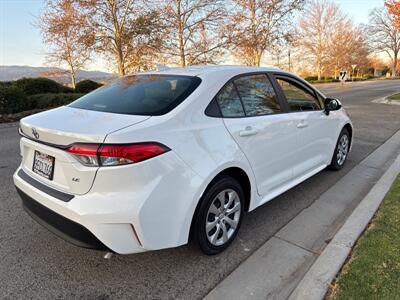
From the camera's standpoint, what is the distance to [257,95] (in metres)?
3.05

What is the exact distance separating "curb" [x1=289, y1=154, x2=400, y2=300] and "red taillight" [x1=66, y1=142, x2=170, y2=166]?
1462 mm

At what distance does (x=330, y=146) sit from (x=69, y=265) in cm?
359

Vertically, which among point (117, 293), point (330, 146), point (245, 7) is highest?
point (245, 7)

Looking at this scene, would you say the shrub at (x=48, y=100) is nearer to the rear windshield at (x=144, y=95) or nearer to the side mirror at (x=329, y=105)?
the rear windshield at (x=144, y=95)

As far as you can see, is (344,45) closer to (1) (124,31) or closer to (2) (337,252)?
(1) (124,31)

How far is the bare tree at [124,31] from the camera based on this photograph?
1389cm

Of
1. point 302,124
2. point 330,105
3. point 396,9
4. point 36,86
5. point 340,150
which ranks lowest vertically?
point 340,150

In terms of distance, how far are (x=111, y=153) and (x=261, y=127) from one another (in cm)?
149

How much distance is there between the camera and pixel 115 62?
53.7 feet

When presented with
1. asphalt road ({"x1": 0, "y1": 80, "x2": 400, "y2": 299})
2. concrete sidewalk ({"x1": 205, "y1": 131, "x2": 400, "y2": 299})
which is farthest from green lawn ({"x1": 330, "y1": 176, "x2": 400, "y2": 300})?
asphalt road ({"x1": 0, "y1": 80, "x2": 400, "y2": 299})

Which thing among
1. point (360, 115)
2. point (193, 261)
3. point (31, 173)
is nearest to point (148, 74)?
point (31, 173)

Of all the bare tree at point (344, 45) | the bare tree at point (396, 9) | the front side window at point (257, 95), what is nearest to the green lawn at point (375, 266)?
the front side window at point (257, 95)

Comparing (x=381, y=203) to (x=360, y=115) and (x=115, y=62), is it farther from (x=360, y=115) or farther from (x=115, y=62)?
(x=115, y=62)

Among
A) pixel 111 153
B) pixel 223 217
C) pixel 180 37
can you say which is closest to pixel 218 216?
pixel 223 217
